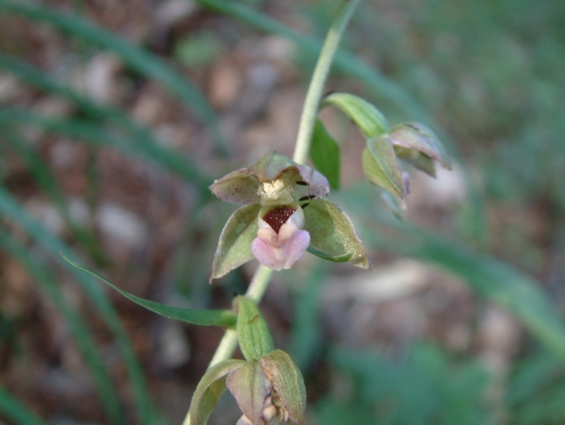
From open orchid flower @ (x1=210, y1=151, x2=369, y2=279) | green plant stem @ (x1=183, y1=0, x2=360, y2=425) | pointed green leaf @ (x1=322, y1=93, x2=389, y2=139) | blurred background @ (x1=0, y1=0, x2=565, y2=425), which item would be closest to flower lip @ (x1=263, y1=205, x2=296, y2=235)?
open orchid flower @ (x1=210, y1=151, x2=369, y2=279)

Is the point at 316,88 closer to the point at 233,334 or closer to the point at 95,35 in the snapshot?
the point at 233,334

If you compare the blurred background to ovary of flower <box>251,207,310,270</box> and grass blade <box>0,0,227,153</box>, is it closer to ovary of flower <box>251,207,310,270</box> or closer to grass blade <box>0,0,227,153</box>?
grass blade <box>0,0,227,153</box>

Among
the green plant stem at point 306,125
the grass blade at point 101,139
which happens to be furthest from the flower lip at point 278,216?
the grass blade at point 101,139

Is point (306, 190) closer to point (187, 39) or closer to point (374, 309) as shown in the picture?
point (374, 309)

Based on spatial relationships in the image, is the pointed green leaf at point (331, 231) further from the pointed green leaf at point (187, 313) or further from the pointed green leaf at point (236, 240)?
the pointed green leaf at point (187, 313)

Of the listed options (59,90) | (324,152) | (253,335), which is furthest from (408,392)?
(59,90)

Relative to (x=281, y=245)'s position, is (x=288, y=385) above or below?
below

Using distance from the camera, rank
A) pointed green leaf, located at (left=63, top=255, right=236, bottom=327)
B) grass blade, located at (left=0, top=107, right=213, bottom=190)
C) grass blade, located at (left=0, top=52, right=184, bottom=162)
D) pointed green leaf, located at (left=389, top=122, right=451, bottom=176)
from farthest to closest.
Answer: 1. grass blade, located at (left=0, top=107, right=213, bottom=190)
2. grass blade, located at (left=0, top=52, right=184, bottom=162)
3. pointed green leaf, located at (left=389, top=122, right=451, bottom=176)
4. pointed green leaf, located at (left=63, top=255, right=236, bottom=327)
